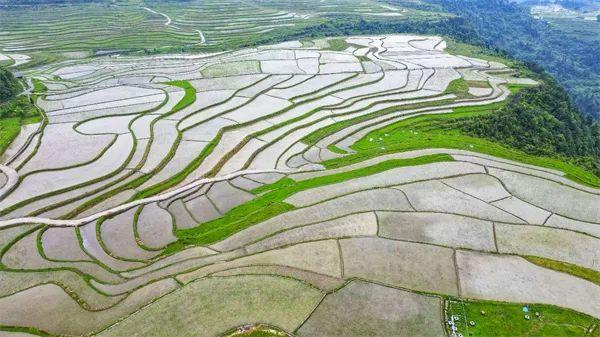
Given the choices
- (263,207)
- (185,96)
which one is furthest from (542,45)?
(263,207)

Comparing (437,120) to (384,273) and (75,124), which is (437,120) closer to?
(384,273)

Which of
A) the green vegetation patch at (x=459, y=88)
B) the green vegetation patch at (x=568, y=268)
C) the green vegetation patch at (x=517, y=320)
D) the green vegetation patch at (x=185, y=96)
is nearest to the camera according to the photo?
the green vegetation patch at (x=517, y=320)

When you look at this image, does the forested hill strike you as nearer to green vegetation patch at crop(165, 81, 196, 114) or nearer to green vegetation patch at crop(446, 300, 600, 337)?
green vegetation patch at crop(165, 81, 196, 114)

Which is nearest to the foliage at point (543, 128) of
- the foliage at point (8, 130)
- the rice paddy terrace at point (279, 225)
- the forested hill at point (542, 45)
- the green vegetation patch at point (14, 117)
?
the rice paddy terrace at point (279, 225)

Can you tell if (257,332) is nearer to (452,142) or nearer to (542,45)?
(452,142)

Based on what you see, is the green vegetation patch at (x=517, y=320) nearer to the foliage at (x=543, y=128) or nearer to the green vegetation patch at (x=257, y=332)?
the green vegetation patch at (x=257, y=332)
